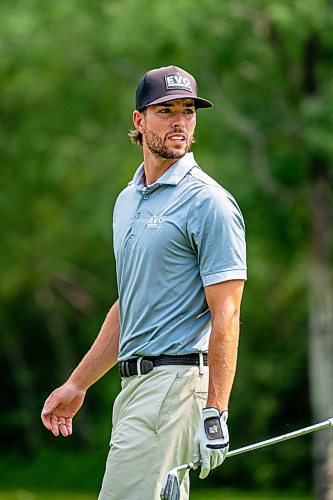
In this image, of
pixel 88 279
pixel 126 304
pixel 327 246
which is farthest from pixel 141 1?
pixel 88 279

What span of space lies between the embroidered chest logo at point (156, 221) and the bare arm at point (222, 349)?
366 millimetres

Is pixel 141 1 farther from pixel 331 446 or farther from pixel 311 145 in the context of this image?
pixel 331 446

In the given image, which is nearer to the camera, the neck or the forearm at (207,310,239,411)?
the forearm at (207,310,239,411)

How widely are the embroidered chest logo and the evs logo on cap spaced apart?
1.62 feet

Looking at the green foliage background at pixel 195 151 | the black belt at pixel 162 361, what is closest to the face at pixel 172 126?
the black belt at pixel 162 361

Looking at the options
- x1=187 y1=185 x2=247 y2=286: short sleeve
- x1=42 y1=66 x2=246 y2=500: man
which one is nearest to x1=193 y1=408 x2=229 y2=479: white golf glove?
x1=42 y1=66 x2=246 y2=500: man

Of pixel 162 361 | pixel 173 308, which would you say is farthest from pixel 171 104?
pixel 162 361

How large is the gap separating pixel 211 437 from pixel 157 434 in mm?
307

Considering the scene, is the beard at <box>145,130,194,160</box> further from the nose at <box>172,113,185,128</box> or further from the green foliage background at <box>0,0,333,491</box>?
the green foliage background at <box>0,0,333,491</box>

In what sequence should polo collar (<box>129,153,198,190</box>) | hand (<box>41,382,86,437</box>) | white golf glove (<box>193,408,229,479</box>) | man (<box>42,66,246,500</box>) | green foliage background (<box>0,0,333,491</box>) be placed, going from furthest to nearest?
green foliage background (<box>0,0,333,491</box>) < hand (<box>41,382,86,437</box>) < polo collar (<box>129,153,198,190</box>) < man (<box>42,66,246,500</box>) < white golf glove (<box>193,408,229,479</box>)

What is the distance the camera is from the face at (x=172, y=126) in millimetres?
5129

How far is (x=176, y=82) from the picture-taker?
5117 mm

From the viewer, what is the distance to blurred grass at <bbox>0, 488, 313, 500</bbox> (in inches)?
773

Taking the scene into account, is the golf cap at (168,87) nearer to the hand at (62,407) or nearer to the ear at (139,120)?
the ear at (139,120)
